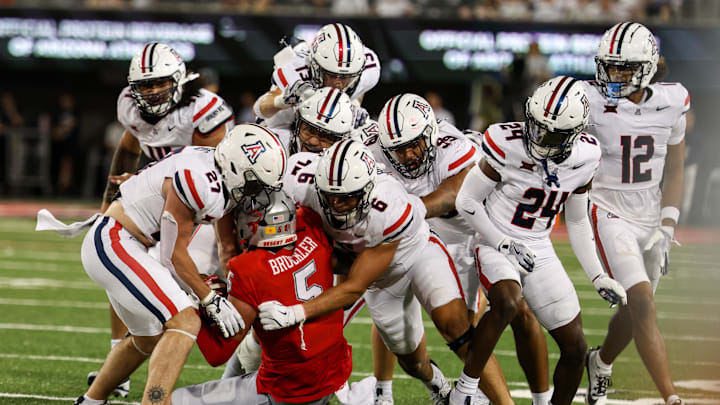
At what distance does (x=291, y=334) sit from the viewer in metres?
3.89

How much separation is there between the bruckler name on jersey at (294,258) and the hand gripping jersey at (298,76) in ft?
4.88

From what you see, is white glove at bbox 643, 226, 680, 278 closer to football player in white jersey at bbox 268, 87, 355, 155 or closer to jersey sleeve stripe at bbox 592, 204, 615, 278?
jersey sleeve stripe at bbox 592, 204, 615, 278

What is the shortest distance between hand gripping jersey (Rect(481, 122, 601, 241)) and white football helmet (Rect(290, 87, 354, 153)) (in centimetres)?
70

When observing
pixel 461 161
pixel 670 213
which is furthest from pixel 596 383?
pixel 461 161

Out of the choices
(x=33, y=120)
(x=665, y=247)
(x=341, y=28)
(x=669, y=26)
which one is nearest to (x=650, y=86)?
(x=665, y=247)

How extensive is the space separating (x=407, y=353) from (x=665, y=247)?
61.2 inches

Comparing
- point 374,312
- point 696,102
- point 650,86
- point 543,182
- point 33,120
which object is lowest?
point 33,120

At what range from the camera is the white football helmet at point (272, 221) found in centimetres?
396

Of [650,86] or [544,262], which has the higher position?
[650,86]

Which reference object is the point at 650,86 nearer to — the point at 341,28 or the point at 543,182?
the point at 543,182

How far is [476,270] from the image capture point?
4.86m

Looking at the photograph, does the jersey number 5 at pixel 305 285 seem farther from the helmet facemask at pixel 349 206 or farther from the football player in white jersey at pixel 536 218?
the football player in white jersey at pixel 536 218

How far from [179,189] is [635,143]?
251 cm

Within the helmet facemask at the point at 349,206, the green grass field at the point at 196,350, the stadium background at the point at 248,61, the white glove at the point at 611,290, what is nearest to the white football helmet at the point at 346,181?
the helmet facemask at the point at 349,206
